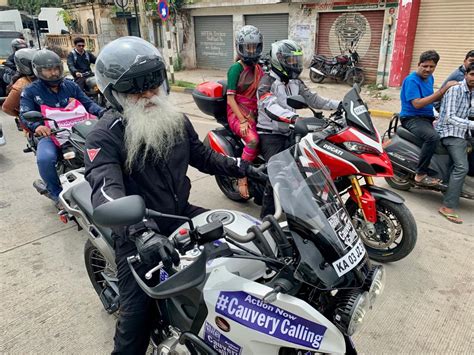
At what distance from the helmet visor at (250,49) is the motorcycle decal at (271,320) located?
3.23 m

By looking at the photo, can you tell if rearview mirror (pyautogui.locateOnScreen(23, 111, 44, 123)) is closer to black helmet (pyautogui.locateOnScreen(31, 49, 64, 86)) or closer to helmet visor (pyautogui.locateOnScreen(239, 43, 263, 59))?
black helmet (pyautogui.locateOnScreen(31, 49, 64, 86))

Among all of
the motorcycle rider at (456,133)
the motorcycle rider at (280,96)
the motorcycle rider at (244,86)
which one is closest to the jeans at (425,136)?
the motorcycle rider at (456,133)

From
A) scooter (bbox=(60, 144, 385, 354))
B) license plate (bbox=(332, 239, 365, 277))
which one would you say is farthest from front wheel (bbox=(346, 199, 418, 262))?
license plate (bbox=(332, 239, 365, 277))

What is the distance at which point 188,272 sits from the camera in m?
1.40

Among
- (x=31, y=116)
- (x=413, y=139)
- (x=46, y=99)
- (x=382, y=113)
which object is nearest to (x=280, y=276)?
(x=31, y=116)

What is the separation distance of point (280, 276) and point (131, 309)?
0.94 meters

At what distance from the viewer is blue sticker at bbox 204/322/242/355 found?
1616mm

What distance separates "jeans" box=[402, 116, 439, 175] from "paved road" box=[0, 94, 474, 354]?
20.3 inches

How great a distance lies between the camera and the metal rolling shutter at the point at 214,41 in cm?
1625

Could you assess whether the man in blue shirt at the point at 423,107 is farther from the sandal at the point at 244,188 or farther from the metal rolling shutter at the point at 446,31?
the metal rolling shutter at the point at 446,31

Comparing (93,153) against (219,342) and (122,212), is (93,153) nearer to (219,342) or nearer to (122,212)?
(122,212)

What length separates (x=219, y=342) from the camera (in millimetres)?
1664

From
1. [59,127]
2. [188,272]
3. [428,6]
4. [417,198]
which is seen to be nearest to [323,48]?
[428,6]

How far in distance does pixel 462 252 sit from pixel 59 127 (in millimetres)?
4469
